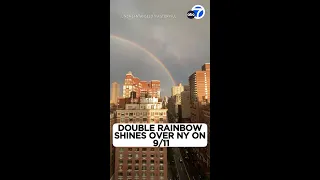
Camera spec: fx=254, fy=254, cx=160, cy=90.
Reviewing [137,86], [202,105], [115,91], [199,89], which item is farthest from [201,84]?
[115,91]

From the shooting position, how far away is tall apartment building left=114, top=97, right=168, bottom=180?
227cm

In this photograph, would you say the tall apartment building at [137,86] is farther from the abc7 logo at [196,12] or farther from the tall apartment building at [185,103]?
the abc7 logo at [196,12]

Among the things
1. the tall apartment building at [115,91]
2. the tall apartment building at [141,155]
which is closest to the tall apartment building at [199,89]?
the tall apartment building at [141,155]

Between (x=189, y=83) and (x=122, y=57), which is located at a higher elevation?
(x=122, y=57)

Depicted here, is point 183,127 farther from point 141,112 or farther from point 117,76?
point 117,76

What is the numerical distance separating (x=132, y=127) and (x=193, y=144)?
561 millimetres

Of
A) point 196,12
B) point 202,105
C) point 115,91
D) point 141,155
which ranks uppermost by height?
point 196,12

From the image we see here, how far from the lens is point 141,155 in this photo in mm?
2266

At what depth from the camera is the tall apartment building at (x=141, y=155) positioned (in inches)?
89.2

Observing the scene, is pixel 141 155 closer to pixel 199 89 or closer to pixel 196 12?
pixel 199 89

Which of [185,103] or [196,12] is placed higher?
[196,12]

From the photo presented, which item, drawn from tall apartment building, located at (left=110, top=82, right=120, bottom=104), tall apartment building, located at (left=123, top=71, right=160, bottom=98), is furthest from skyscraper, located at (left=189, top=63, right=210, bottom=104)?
tall apartment building, located at (left=110, top=82, right=120, bottom=104)

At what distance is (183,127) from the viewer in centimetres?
226
